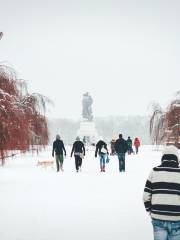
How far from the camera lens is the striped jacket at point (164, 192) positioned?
6.32 meters

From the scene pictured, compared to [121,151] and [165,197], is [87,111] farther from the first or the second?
[165,197]

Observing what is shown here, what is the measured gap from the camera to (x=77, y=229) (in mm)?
9266

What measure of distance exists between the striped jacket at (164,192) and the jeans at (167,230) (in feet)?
0.19

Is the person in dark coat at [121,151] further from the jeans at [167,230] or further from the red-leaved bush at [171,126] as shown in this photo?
the jeans at [167,230]

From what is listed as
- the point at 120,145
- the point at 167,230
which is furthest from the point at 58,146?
the point at 167,230

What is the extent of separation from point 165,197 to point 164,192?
0.06 m

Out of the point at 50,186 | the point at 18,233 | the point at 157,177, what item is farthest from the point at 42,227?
the point at 50,186

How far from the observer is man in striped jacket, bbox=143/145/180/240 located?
6.26 meters

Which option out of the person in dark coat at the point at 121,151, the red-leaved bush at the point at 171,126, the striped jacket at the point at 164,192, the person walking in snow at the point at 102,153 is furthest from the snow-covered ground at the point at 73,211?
the red-leaved bush at the point at 171,126

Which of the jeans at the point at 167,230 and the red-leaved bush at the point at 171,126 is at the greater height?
the red-leaved bush at the point at 171,126

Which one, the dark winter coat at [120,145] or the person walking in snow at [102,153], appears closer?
the dark winter coat at [120,145]

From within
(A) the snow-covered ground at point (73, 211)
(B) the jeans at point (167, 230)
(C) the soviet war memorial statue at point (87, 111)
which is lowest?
(A) the snow-covered ground at point (73, 211)

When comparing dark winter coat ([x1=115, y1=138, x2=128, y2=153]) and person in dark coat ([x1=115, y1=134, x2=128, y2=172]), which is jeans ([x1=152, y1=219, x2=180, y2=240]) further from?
dark winter coat ([x1=115, y1=138, x2=128, y2=153])

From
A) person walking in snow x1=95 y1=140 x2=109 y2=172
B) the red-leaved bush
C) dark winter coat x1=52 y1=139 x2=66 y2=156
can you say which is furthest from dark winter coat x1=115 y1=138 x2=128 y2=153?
the red-leaved bush
